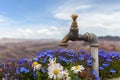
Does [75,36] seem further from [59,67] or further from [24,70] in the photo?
[59,67]

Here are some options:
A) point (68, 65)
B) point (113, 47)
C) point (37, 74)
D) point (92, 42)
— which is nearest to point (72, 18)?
point (92, 42)

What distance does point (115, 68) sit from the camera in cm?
915

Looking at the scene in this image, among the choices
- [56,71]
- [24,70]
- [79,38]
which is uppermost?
[79,38]

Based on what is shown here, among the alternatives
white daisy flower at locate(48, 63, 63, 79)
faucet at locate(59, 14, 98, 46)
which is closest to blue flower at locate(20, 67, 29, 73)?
faucet at locate(59, 14, 98, 46)

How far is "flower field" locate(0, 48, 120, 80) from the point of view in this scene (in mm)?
5775

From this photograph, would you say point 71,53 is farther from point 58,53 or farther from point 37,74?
point 37,74

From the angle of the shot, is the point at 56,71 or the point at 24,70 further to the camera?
the point at 24,70

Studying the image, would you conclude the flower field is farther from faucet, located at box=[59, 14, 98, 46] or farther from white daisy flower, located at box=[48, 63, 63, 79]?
faucet, located at box=[59, 14, 98, 46]

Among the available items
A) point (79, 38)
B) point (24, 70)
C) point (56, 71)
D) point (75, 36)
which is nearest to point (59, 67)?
point (56, 71)

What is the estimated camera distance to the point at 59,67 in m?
5.52

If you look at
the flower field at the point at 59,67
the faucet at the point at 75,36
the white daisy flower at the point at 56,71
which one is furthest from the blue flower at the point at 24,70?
the white daisy flower at the point at 56,71

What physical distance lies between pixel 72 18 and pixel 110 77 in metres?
1.79

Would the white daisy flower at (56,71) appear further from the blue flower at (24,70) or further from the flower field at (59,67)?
the blue flower at (24,70)

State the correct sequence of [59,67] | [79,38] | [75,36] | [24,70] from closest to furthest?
[59,67], [24,70], [75,36], [79,38]
